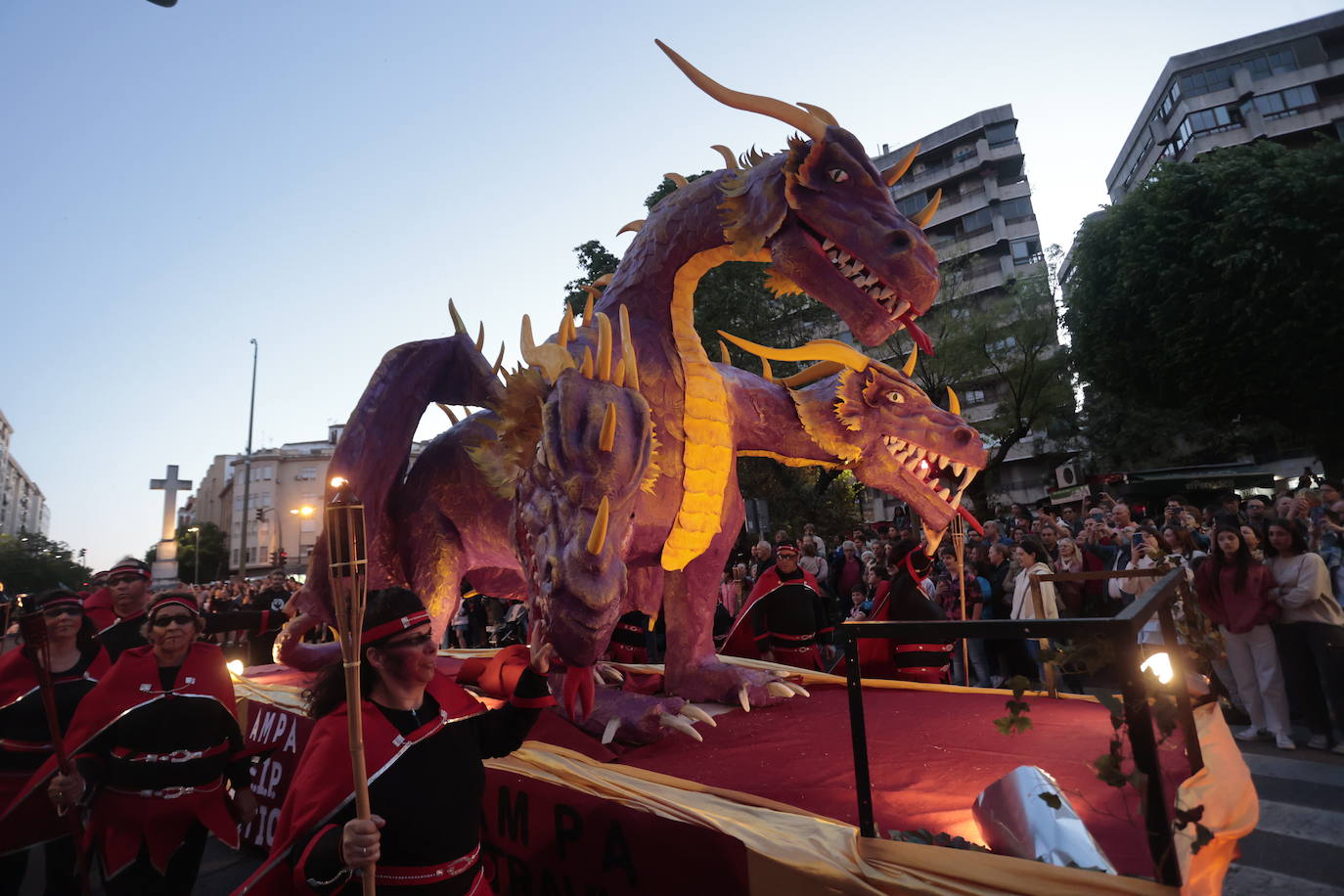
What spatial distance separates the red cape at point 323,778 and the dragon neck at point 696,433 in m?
1.41

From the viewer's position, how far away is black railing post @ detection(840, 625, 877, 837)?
1.68m

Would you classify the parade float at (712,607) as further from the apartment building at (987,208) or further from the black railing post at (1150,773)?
the apartment building at (987,208)

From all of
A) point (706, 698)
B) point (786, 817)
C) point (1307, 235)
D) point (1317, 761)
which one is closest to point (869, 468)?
point (706, 698)

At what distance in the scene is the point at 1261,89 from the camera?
25.7 metres

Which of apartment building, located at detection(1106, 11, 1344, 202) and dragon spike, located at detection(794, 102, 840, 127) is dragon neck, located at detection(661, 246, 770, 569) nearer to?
dragon spike, located at detection(794, 102, 840, 127)

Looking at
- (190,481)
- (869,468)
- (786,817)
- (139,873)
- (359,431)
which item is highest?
(190,481)

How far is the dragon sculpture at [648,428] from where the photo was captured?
7.66ft

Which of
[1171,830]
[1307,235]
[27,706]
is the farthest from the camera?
[1307,235]

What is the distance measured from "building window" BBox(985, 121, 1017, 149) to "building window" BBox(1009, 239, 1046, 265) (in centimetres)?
472

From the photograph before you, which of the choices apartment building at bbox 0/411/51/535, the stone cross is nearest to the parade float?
the stone cross

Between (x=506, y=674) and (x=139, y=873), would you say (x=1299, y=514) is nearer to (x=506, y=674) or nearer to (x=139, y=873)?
(x=506, y=674)

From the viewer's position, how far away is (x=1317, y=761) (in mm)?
4254

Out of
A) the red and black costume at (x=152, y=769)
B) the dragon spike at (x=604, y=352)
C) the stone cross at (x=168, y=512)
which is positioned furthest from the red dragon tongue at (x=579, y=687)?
the stone cross at (x=168, y=512)

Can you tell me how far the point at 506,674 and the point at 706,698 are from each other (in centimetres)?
135
